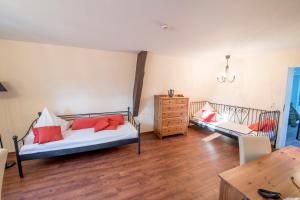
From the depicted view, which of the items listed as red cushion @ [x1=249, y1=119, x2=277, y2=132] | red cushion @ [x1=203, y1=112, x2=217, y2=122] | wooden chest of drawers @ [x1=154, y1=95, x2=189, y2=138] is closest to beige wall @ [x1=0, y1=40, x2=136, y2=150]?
wooden chest of drawers @ [x1=154, y1=95, x2=189, y2=138]

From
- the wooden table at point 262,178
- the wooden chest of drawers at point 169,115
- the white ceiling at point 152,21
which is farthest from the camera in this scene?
the wooden chest of drawers at point 169,115

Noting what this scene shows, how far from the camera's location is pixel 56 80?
10.5ft

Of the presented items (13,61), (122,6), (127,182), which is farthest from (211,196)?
(13,61)

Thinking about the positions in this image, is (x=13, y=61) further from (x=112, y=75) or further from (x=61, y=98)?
(x=112, y=75)

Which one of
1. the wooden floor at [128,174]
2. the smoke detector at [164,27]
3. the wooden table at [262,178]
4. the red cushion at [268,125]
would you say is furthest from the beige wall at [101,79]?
the wooden table at [262,178]

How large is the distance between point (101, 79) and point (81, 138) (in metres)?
1.54

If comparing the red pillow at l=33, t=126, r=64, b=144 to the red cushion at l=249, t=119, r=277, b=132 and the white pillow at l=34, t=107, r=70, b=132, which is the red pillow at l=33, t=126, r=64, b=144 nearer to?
the white pillow at l=34, t=107, r=70, b=132

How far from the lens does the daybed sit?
3.35 m

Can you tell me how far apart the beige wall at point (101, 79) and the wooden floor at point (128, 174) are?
116 cm

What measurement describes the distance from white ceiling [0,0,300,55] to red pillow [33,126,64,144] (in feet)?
5.60

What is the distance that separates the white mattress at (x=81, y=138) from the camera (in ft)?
8.09

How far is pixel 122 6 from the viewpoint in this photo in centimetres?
158

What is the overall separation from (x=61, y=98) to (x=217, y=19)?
346 cm

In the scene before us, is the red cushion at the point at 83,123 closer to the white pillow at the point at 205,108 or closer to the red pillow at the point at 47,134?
the red pillow at the point at 47,134
